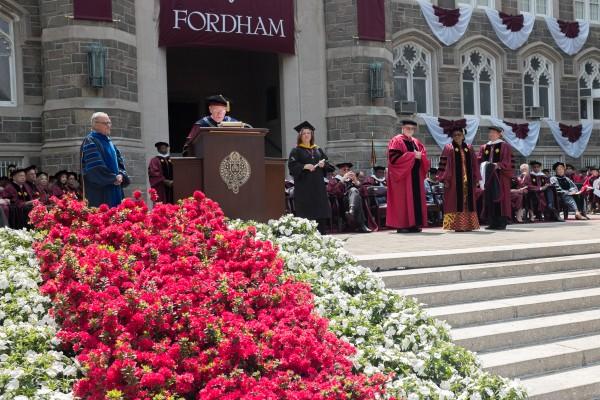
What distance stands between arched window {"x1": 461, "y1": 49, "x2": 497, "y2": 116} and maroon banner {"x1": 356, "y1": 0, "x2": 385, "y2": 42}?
5.35 meters

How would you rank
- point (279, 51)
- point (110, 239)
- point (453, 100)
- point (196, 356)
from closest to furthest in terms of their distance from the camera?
point (196, 356) < point (110, 239) < point (279, 51) < point (453, 100)

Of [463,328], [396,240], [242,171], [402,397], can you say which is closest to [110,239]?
[242,171]

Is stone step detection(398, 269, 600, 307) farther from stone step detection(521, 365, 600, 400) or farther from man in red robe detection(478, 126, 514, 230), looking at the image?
man in red robe detection(478, 126, 514, 230)

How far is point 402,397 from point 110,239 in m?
2.97

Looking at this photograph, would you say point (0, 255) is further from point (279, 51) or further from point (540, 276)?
point (279, 51)

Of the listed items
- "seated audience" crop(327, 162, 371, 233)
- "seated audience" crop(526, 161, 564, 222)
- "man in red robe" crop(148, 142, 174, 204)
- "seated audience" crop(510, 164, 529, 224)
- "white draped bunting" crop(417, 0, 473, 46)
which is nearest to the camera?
"man in red robe" crop(148, 142, 174, 204)

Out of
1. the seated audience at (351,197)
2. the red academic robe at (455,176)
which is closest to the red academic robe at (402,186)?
the red academic robe at (455,176)

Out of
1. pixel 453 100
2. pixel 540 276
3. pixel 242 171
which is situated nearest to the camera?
pixel 242 171

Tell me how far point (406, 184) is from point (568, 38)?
16.6 meters

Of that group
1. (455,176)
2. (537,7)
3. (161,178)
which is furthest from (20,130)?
(537,7)

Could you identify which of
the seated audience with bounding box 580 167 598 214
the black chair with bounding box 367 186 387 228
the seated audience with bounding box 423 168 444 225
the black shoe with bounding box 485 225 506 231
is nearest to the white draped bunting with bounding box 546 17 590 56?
the seated audience with bounding box 580 167 598 214

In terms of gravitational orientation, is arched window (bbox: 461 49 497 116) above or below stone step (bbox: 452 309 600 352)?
above

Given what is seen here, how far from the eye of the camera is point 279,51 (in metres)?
19.2

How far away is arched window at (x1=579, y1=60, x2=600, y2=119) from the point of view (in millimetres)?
27016
